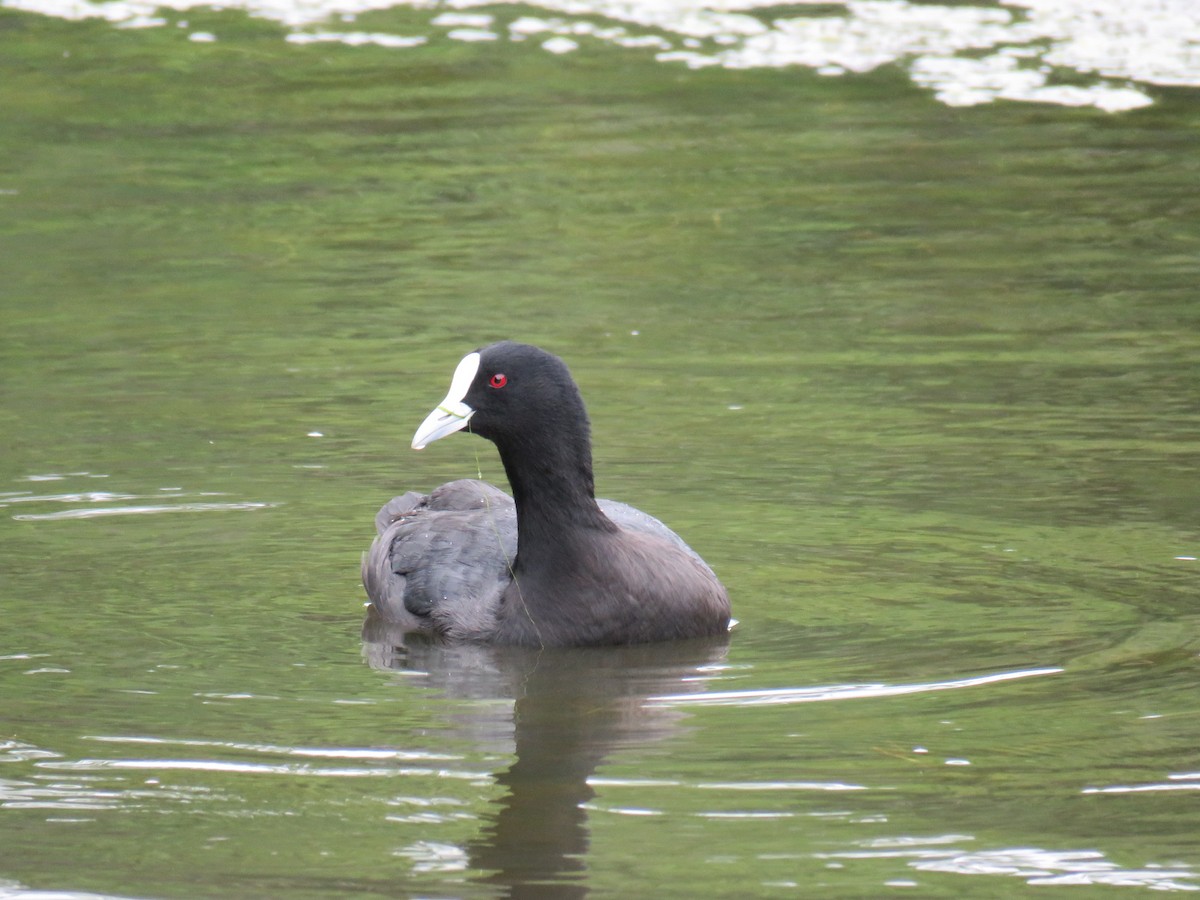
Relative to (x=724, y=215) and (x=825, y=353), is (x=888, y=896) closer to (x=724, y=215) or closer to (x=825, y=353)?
(x=825, y=353)

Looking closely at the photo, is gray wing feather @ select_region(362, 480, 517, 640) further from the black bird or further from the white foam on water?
the white foam on water

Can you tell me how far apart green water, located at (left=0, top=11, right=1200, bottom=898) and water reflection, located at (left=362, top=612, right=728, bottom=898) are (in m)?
0.02

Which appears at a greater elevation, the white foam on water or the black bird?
the white foam on water

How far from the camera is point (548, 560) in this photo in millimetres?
7129

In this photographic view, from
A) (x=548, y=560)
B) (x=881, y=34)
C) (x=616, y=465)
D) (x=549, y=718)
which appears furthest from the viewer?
(x=881, y=34)

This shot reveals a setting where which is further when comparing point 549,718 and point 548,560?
point 548,560

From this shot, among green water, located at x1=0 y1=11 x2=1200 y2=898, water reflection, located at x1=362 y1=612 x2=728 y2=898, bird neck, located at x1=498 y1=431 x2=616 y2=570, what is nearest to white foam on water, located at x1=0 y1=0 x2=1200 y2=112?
green water, located at x1=0 y1=11 x2=1200 y2=898

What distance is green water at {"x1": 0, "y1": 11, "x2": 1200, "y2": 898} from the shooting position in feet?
17.4

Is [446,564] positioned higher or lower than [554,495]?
lower

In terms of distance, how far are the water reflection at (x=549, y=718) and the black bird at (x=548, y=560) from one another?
75 millimetres

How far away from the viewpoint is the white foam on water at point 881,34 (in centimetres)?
1731

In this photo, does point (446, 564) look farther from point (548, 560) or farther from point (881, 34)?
point (881, 34)

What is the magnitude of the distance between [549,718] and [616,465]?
9.51 ft

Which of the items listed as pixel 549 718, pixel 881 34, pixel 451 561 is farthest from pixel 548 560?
pixel 881 34
